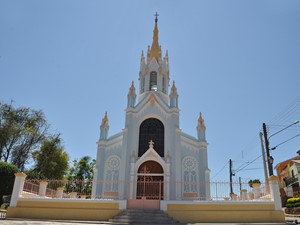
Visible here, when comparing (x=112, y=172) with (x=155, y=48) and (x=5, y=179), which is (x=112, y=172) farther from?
(x=155, y=48)

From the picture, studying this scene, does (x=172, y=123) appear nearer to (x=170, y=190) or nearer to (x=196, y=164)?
(x=196, y=164)

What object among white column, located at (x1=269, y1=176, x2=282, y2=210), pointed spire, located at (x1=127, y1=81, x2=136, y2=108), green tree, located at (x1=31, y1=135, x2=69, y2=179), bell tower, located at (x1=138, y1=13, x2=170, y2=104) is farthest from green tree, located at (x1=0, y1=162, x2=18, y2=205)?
white column, located at (x1=269, y1=176, x2=282, y2=210)

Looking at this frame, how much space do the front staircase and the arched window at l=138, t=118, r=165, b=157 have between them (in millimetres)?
8374

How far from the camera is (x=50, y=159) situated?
1305 inches

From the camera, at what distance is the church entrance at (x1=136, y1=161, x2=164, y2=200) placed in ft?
64.7

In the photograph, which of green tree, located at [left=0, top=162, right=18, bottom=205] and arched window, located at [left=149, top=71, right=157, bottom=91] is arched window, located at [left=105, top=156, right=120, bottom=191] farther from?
arched window, located at [left=149, top=71, right=157, bottom=91]

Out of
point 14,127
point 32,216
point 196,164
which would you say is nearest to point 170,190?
point 196,164

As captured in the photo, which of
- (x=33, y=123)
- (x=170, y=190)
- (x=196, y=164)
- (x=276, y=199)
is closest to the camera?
(x=276, y=199)

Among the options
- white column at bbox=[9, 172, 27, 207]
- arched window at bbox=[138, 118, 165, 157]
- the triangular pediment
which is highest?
arched window at bbox=[138, 118, 165, 157]

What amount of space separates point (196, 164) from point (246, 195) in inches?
183

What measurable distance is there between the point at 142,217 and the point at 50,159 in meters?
24.1

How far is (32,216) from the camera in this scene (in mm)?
13102

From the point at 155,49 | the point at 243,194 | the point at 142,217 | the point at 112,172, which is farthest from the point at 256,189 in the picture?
the point at 155,49

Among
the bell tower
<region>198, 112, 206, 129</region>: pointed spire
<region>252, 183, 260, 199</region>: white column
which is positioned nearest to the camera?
<region>252, 183, 260, 199</region>: white column
